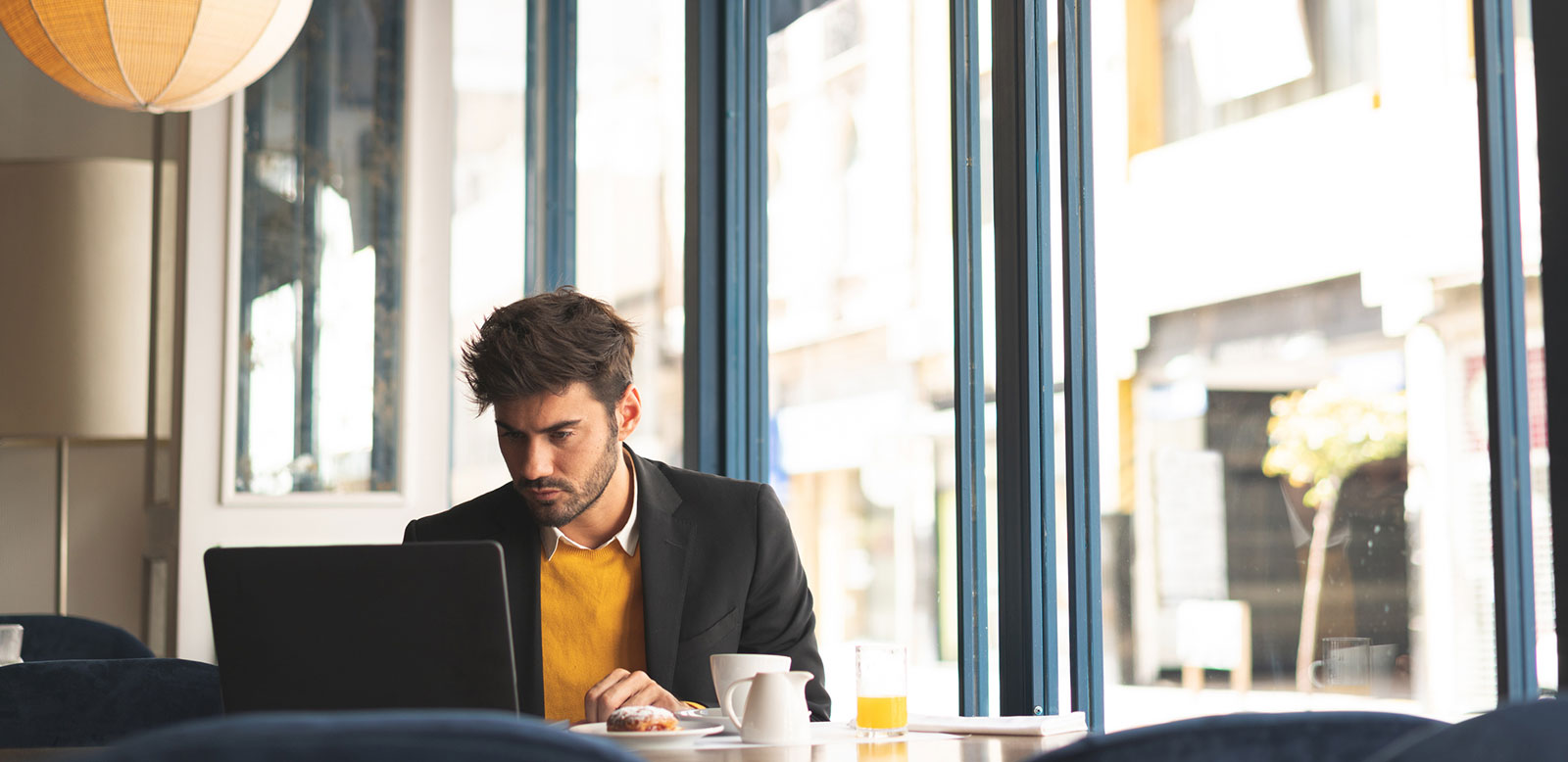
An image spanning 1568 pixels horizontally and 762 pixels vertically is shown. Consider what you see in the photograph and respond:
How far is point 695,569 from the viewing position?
7.38ft

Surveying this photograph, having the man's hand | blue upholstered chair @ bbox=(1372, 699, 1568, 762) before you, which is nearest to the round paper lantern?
the man's hand

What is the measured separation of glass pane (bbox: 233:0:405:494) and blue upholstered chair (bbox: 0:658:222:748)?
1889mm

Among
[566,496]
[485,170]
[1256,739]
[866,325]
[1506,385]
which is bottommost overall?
[1256,739]

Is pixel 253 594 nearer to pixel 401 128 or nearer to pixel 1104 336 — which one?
pixel 1104 336

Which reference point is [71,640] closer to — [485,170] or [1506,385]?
[485,170]

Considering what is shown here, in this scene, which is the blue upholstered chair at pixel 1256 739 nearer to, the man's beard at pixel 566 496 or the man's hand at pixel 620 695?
the man's hand at pixel 620 695

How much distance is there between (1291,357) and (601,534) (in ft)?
3.44

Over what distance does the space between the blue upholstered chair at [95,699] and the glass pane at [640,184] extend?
66.7 inches

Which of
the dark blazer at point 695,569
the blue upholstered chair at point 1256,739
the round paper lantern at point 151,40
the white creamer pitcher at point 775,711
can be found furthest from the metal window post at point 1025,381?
the blue upholstered chair at point 1256,739

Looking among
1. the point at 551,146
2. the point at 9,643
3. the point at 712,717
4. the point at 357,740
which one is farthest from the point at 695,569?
the point at 551,146

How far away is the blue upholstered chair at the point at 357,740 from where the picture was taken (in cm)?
62

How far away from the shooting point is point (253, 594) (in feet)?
4.76

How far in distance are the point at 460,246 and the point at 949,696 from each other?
8.23 feet

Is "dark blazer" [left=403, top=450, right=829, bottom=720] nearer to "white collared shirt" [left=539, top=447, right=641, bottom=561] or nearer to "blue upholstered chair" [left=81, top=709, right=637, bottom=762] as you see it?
"white collared shirt" [left=539, top=447, right=641, bottom=561]
